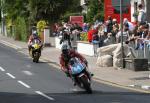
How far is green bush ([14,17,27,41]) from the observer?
5569 cm

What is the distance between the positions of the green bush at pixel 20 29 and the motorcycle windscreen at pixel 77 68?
36.4 meters

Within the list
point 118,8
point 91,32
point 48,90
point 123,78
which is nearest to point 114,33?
point 91,32

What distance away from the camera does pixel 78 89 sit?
794 inches

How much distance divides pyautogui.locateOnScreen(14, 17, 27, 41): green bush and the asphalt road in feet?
87.1

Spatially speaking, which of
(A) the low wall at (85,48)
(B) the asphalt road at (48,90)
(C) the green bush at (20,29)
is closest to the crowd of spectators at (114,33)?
(A) the low wall at (85,48)

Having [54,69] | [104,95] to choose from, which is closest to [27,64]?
[54,69]

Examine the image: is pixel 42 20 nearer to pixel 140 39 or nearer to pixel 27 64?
pixel 27 64

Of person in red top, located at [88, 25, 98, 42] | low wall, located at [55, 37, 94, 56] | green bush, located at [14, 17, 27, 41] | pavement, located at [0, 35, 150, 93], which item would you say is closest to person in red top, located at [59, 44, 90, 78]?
pavement, located at [0, 35, 150, 93]

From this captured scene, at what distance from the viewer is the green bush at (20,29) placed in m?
55.7

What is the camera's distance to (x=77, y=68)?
62.1 feet

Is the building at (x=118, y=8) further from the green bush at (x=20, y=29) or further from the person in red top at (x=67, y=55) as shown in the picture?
the green bush at (x=20, y=29)

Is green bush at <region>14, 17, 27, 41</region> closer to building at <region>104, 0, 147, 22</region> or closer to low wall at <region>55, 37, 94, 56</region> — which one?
building at <region>104, 0, 147, 22</region>

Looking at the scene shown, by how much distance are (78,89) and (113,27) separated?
12043 mm

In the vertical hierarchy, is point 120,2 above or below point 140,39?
above
